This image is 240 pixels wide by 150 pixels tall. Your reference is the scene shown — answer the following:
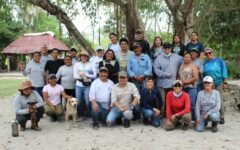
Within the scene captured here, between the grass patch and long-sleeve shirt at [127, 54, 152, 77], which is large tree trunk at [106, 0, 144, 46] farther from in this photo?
the grass patch

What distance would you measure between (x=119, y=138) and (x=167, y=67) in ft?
7.41

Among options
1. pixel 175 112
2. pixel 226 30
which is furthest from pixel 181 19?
pixel 226 30

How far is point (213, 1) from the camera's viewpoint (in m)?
15.5

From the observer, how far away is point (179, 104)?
8.47 metres

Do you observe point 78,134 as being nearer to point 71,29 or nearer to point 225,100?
point 71,29

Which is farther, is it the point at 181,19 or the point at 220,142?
the point at 181,19

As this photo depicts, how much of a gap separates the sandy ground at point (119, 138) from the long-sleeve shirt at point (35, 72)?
4.19ft

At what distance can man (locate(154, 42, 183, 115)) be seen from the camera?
29.7 ft

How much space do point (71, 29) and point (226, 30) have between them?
12941mm

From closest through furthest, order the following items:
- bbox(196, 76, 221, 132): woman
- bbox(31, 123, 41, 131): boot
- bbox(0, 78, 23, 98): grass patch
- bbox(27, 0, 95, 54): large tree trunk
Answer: bbox(196, 76, 221, 132): woman → bbox(31, 123, 41, 131): boot → bbox(27, 0, 95, 54): large tree trunk → bbox(0, 78, 23, 98): grass patch

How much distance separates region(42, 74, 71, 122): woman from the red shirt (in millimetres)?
2456

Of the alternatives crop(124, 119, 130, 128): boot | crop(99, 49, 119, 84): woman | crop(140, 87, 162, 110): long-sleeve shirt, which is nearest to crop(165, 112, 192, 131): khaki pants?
crop(140, 87, 162, 110): long-sleeve shirt

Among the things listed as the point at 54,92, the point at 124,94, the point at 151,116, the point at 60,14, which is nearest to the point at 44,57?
the point at 54,92

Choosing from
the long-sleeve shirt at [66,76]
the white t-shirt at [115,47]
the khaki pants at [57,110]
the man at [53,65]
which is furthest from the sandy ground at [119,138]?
the white t-shirt at [115,47]
